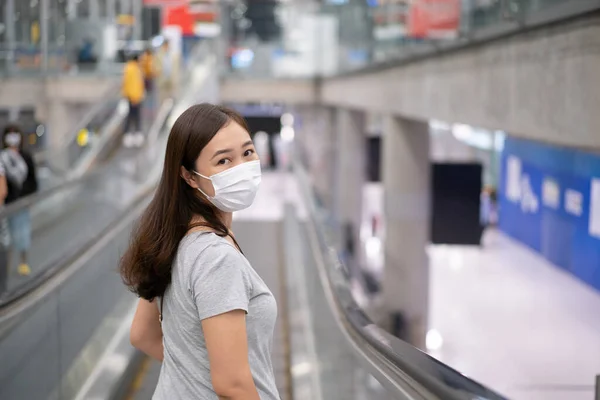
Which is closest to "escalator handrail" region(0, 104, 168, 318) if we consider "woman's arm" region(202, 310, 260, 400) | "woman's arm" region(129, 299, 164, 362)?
→ "woman's arm" region(129, 299, 164, 362)

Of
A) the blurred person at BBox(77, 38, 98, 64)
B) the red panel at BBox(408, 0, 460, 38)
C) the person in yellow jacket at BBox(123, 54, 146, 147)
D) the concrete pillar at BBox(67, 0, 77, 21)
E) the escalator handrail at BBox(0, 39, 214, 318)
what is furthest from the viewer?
the blurred person at BBox(77, 38, 98, 64)

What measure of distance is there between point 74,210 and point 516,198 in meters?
17.2

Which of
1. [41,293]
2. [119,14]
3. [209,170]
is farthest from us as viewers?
[119,14]

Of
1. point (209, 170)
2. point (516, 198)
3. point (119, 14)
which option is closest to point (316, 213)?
point (209, 170)

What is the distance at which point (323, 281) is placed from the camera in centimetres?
569

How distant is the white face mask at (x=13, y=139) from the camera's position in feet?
28.2

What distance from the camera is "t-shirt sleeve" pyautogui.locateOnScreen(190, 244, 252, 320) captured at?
2.12 metres

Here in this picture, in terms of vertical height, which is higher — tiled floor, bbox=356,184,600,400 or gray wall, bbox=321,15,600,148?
gray wall, bbox=321,15,600,148

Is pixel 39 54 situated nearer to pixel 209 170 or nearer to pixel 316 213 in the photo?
pixel 316 213

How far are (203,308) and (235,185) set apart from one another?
0.37m

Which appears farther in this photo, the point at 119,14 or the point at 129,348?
the point at 119,14

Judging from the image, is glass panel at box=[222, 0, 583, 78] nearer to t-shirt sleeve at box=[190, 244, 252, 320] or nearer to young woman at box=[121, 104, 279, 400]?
young woman at box=[121, 104, 279, 400]

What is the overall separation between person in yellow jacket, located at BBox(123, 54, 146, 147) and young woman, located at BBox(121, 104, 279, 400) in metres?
15.2

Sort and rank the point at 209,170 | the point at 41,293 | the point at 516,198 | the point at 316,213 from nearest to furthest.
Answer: the point at 209,170 → the point at 41,293 → the point at 316,213 → the point at 516,198
